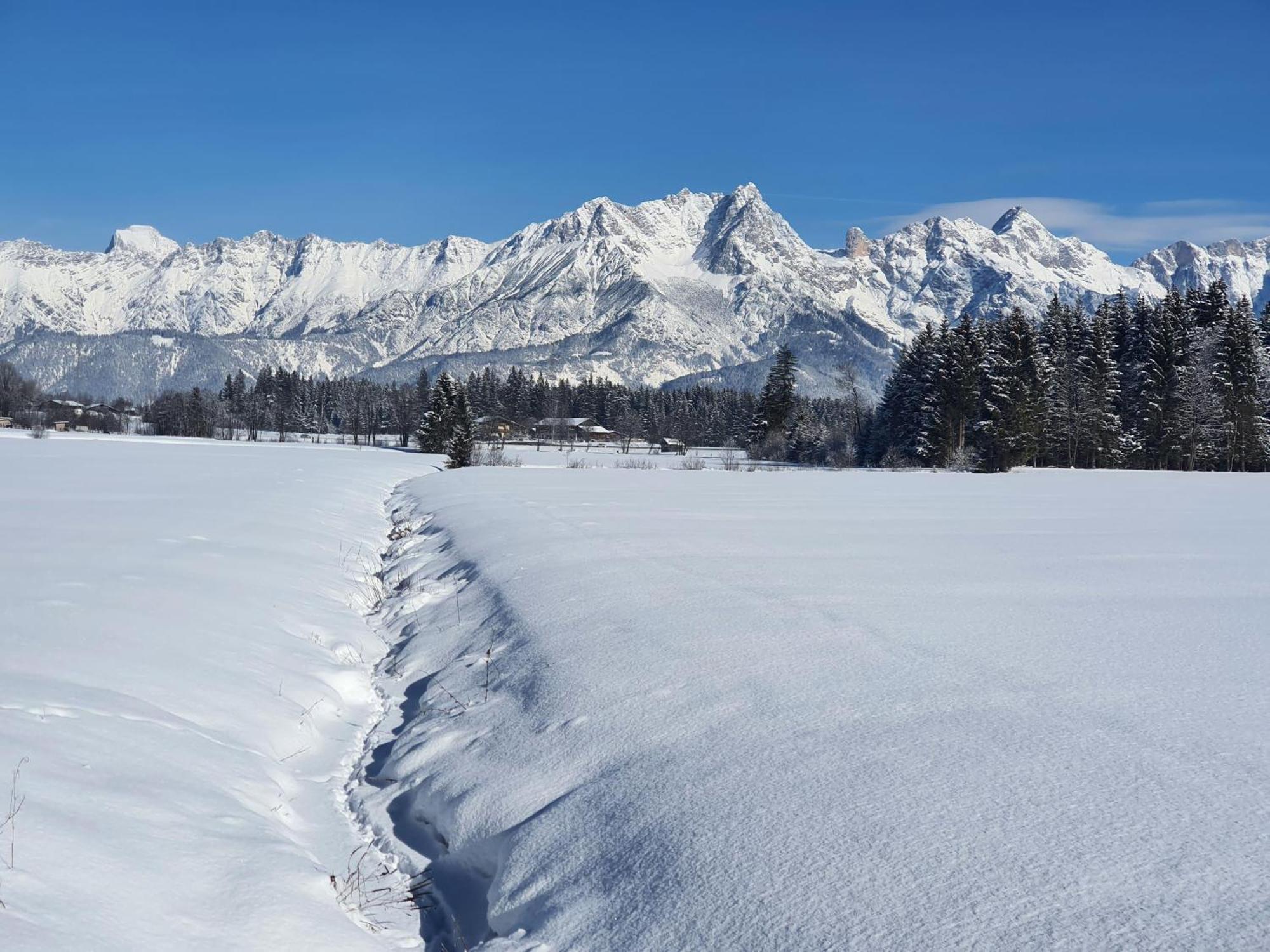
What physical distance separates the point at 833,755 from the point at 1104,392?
5432cm

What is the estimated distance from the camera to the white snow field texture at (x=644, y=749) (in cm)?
302

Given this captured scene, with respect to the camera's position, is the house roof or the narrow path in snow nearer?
the narrow path in snow

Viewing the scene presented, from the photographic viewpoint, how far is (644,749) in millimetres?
4598

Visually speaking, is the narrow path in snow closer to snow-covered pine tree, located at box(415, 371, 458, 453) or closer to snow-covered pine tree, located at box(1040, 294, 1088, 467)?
snow-covered pine tree, located at box(1040, 294, 1088, 467)

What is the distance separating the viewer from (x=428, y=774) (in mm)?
5129

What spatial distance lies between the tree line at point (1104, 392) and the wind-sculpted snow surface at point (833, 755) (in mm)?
42783

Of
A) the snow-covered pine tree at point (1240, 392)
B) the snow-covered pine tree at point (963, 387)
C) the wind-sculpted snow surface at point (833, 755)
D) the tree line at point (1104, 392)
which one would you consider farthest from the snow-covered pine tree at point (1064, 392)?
the wind-sculpted snow surface at point (833, 755)

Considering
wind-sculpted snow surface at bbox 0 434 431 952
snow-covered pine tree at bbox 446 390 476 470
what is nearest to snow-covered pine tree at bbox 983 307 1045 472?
snow-covered pine tree at bbox 446 390 476 470

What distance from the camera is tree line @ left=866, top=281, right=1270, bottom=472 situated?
48969 millimetres

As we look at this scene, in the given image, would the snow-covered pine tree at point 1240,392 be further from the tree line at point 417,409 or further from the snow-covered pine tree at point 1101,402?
the tree line at point 417,409

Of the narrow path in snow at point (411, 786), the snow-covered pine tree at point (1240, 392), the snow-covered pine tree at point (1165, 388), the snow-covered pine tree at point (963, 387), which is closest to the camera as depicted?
the narrow path in snow at point (411, 786)

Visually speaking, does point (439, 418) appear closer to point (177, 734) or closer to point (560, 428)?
point (560, 428)

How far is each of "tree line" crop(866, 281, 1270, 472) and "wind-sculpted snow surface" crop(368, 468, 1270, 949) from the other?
4278 cm

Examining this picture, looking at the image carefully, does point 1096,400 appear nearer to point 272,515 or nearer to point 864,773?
point 272,515
